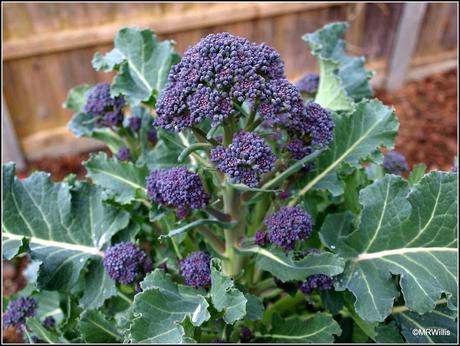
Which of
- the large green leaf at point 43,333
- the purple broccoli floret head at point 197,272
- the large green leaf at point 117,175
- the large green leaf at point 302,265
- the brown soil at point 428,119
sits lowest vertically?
the brown soil at point 428,119

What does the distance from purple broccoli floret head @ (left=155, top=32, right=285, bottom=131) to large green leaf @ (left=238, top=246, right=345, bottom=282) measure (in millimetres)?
398

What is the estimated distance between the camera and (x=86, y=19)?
3.29 metres

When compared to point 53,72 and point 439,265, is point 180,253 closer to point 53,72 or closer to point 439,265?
point 439,265

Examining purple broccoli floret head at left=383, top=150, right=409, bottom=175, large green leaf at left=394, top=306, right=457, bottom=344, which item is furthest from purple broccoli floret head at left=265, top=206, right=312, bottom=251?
purple broccoli floret head at left=383, top=150, right=409, bottom=175

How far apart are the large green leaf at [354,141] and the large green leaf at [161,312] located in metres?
0.47

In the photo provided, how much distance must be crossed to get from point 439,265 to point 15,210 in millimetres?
1181

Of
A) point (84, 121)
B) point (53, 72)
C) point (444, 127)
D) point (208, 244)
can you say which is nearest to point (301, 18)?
point (444, 127)

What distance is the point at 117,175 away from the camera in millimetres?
1531

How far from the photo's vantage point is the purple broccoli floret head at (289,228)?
48.1 inches

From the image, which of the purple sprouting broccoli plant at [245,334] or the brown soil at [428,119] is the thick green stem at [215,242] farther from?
the brown soil at [428,119]

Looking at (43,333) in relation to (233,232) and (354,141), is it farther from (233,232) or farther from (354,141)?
(354,141)

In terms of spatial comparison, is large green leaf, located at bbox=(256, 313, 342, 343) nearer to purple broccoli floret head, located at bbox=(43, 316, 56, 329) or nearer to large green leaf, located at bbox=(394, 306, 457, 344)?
large green leaf, located at bbox=(394, 306, 457, 344)

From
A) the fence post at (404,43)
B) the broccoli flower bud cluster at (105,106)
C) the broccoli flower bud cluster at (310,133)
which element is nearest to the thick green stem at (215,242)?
the broccoli flower bud cluster at (310,133)

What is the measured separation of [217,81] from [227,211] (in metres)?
0.40
